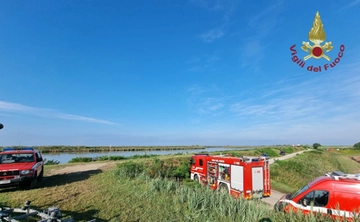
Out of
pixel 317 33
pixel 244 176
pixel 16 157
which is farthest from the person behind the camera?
pixel 244 176

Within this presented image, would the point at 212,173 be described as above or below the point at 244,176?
below

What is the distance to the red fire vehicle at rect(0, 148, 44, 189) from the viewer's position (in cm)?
988

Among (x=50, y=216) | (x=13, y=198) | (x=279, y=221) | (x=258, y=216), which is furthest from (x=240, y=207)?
(x=13, y=198)

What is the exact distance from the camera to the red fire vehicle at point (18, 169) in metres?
9.88

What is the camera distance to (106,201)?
8.29m

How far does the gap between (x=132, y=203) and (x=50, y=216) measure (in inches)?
137

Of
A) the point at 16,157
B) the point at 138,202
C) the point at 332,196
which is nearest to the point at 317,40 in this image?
the point at 332,196

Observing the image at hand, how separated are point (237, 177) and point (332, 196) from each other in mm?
6497

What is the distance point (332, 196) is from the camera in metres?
6.31

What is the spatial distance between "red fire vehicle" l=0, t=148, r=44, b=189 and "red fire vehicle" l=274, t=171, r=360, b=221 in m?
11.5

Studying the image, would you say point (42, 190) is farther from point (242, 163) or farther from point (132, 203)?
point (242, 163)

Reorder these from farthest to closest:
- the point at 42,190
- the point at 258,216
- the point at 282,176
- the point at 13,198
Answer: the point at 282,176 < the point at 42,190 < the point at 13,198 < the point at 258,216

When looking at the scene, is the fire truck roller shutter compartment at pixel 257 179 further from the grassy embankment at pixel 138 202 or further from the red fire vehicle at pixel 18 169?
the red fire vehicle at pixel 18 169

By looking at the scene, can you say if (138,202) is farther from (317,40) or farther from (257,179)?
(317,40)
